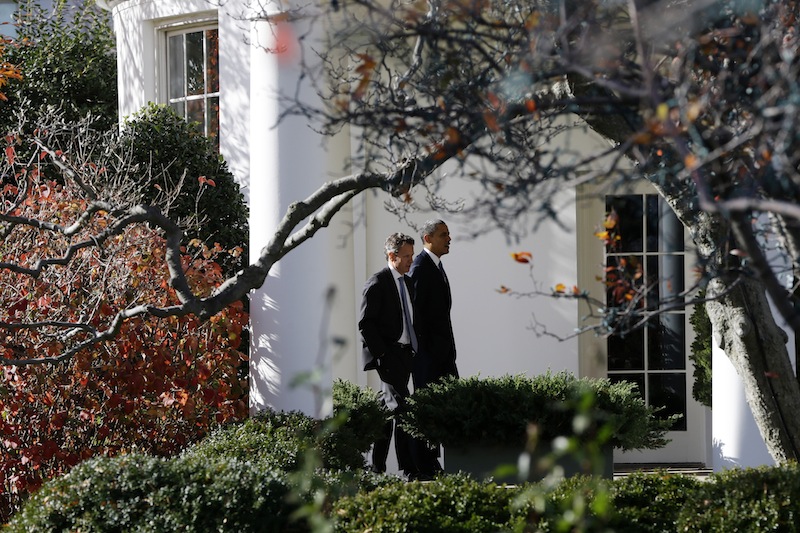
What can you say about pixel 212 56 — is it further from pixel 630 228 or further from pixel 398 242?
pixel 630 228

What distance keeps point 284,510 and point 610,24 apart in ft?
8.92

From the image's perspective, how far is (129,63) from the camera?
1206cm

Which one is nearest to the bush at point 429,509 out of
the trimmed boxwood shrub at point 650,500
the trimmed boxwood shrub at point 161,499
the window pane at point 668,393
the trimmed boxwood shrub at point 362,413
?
the trimmed boxwood shrub at point 161,499

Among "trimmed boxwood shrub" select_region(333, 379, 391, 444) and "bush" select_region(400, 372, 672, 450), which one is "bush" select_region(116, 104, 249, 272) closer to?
"trimmed boxwood shrub" select_region(333, 379, 391, 444)

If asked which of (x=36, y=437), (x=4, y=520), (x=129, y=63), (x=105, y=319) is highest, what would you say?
(x=129, y=63)

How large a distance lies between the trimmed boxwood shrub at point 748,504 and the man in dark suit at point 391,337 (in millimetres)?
3420

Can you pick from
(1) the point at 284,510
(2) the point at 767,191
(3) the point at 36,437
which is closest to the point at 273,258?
(1) the point at 284,510

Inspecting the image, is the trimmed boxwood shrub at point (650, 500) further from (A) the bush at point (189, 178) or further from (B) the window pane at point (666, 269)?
(A) the bush at point (189, 178)

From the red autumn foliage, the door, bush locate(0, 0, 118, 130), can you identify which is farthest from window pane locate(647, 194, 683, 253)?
bush locate(0, 0, 118, 130)

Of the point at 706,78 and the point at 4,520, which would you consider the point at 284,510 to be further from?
the point at 4,520

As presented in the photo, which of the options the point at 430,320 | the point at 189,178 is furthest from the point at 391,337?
the point at 189,178

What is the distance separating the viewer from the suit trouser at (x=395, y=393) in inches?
339

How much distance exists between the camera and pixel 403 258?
8789mm

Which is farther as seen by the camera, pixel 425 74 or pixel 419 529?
pixel 419 529
